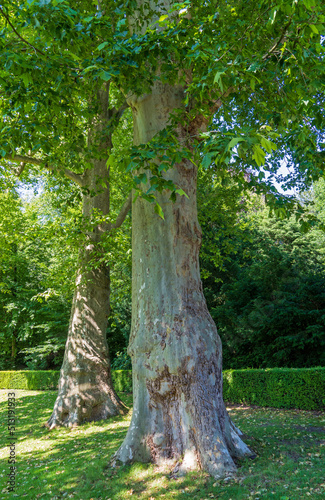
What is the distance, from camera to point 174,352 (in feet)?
16.1

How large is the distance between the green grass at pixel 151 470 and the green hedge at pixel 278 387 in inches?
66.0

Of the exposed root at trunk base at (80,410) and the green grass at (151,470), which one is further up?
the exposed root at trunk base at (80,410)

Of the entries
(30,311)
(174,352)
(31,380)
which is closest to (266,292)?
(174,352)

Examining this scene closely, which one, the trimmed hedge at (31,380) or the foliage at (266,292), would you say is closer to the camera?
the foliage at (266,292)

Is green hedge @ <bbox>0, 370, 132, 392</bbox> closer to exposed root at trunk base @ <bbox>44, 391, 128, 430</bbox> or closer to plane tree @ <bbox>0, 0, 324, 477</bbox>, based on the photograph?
exposed root at trunk base @ <bbox>44, 391, 128, 430</bbox>

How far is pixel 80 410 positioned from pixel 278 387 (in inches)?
220

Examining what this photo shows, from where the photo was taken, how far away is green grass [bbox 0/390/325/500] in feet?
13.5

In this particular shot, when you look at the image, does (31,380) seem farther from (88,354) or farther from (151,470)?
(151,470)

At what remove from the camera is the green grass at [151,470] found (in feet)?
13.5

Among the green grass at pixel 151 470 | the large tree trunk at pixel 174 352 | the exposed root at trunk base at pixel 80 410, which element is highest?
the large tree trunk at pixel 174 352

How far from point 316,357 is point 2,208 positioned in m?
11.4

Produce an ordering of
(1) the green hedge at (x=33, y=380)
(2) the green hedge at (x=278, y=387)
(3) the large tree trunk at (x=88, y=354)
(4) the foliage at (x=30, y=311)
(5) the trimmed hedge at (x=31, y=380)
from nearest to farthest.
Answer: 1. (3) the large tree trunk at (x=88, y=354)
2. (2) the green hedge at (x=278, y=387)
3. (1) the green hedge at (x=33, y=380)
4. (5) the trimmed hedge at (x=31, y=380)
5. (4) the foliage at (x=30, y=311)

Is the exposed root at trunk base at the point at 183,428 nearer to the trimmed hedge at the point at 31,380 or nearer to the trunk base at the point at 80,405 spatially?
the trunk base at the point at 80,405

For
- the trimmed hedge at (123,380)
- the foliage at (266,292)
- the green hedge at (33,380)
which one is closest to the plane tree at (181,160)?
the foliage at (266,292)
